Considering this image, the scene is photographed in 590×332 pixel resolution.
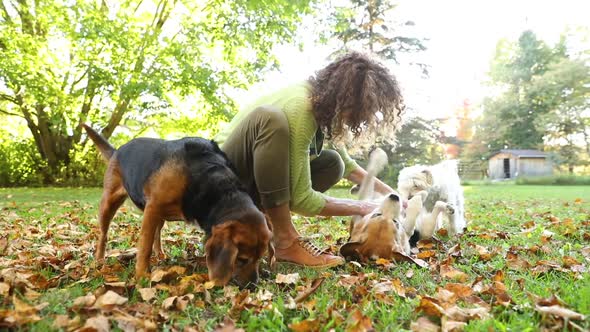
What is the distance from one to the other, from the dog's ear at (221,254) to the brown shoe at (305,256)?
907 millimetres

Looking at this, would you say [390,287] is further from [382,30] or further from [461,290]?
[382,30]

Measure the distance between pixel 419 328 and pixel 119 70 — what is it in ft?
40.9

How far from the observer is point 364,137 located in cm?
365

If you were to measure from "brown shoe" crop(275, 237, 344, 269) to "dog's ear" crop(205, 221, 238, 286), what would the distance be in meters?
0.91

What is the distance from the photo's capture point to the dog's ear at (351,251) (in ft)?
11.2

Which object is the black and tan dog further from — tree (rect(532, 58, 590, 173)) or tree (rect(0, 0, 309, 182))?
tree (rect(532, 58, 590, 173))

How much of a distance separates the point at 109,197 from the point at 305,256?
5.04 feet

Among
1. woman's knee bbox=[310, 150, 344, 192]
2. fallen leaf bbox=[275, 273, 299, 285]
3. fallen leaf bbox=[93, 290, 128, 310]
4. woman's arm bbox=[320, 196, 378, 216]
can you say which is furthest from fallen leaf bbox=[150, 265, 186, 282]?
woman's knee bbox=[310, 150, 344, 192]

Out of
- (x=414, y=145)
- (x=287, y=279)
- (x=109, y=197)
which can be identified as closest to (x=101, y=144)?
(x=109, y=197)

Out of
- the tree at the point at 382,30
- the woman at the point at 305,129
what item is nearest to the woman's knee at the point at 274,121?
the woman at the point at 305,129

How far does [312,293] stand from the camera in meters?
2.45

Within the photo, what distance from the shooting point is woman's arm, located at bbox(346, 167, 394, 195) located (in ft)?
13.8

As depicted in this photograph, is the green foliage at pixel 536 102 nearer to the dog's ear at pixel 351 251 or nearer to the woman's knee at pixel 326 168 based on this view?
the woman's knee at pixel 326 168

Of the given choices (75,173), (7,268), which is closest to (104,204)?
(7,268)
